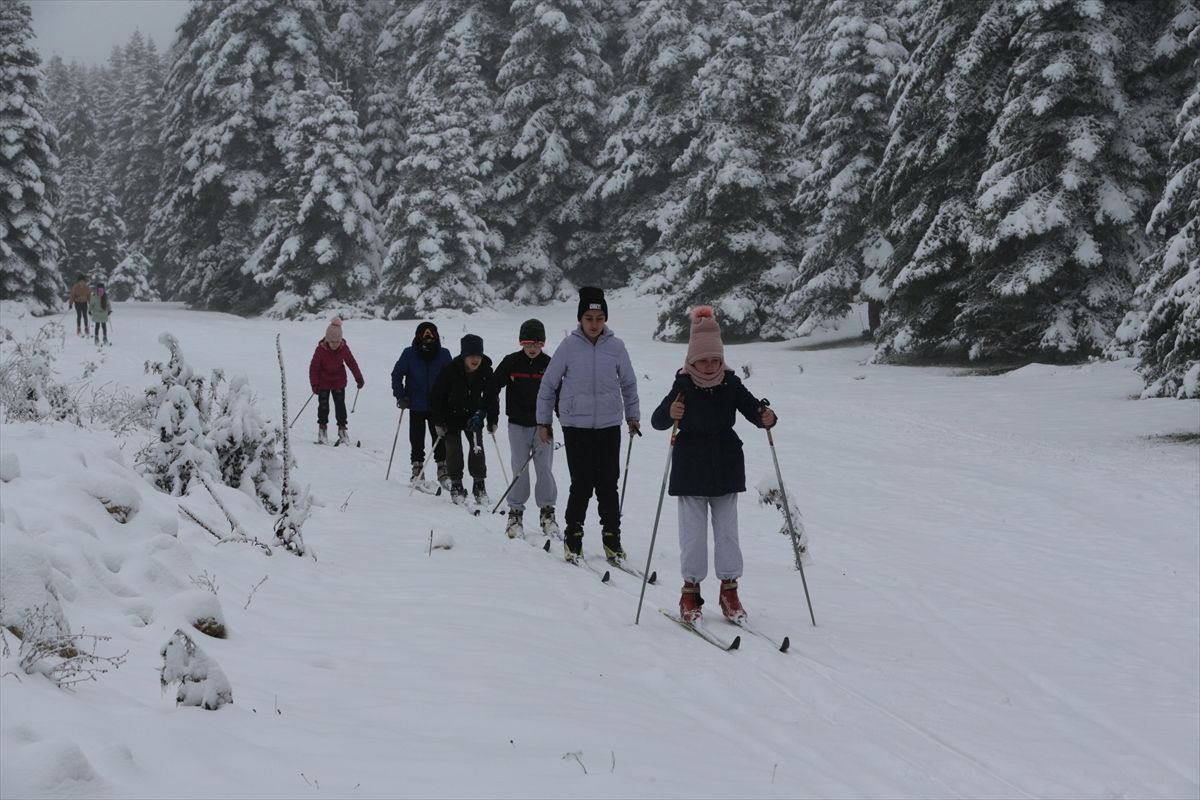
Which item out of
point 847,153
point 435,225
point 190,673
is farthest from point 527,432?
point 435,225

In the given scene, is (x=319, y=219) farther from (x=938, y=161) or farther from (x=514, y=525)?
(x=514, y=525)

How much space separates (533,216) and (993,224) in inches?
984

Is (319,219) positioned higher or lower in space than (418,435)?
higher

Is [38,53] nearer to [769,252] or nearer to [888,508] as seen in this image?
[769,252]

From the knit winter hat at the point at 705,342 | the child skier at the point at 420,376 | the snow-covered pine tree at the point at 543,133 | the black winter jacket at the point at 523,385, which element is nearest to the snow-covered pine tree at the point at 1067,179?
the child skier at the point at 420,376

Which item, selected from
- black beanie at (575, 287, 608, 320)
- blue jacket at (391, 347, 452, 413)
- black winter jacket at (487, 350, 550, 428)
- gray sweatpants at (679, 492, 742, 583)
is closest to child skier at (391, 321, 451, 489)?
blue jacket at (391, 347, 452, 413)

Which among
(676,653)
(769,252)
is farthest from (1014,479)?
(769,252)

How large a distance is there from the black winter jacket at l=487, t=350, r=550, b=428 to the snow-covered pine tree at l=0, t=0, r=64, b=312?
101 feet

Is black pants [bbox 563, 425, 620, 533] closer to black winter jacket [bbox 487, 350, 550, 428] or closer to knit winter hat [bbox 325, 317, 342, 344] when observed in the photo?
black winter jacket [bbox 487, 350, 550, 428]

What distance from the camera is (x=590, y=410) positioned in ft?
25.4

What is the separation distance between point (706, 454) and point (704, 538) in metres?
0.58

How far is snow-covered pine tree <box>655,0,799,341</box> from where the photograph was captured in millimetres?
26703

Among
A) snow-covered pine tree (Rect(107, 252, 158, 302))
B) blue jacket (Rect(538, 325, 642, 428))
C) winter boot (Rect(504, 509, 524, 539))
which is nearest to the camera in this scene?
blue jacket (Rect(538, 325, 642, 428))

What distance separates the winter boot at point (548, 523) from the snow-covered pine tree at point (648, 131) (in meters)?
27.8
